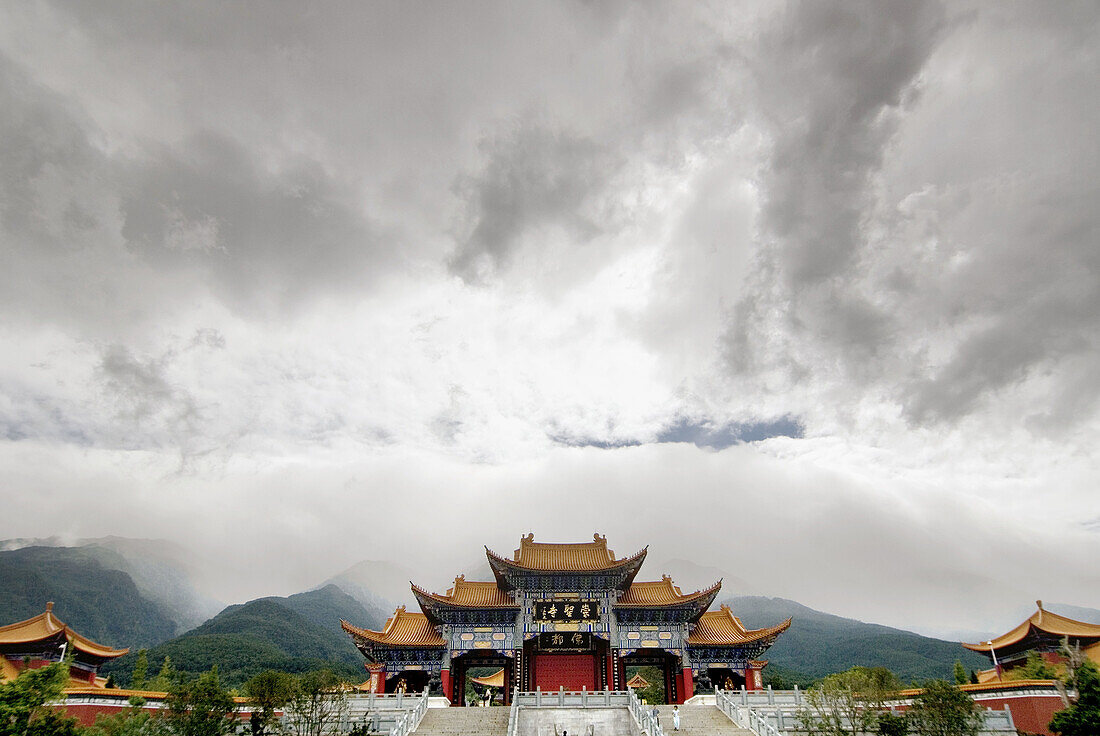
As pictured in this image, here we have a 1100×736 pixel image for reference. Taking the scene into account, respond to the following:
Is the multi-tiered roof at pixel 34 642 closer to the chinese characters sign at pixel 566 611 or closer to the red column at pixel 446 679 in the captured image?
the red column at pixel 446 679

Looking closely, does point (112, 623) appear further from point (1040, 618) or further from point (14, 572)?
point (1040, 618)

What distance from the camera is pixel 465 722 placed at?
23719mm

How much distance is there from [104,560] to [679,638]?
19076cm

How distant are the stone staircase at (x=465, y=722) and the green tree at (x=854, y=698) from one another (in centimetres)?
1154

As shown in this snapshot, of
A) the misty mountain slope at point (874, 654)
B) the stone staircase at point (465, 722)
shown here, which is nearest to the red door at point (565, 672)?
the stone staircase at point (465, 722)

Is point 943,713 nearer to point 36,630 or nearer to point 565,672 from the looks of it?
point 565,672

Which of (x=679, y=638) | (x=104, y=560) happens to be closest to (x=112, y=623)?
(x=104, y=560)

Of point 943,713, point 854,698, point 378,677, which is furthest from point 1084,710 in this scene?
point 378,677

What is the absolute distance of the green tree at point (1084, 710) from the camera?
53.8 feet

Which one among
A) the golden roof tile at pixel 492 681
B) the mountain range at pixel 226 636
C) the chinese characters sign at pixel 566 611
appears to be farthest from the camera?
the mountain range at pixel 226 636

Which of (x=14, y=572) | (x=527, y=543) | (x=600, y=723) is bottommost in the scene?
(x=600, y=723)

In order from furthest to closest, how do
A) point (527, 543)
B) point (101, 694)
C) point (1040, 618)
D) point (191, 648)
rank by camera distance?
point (191, 648), point (527, 543), point (1040, 618), point (101, 694)

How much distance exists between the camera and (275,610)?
390 feet

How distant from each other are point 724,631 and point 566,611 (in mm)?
9232
